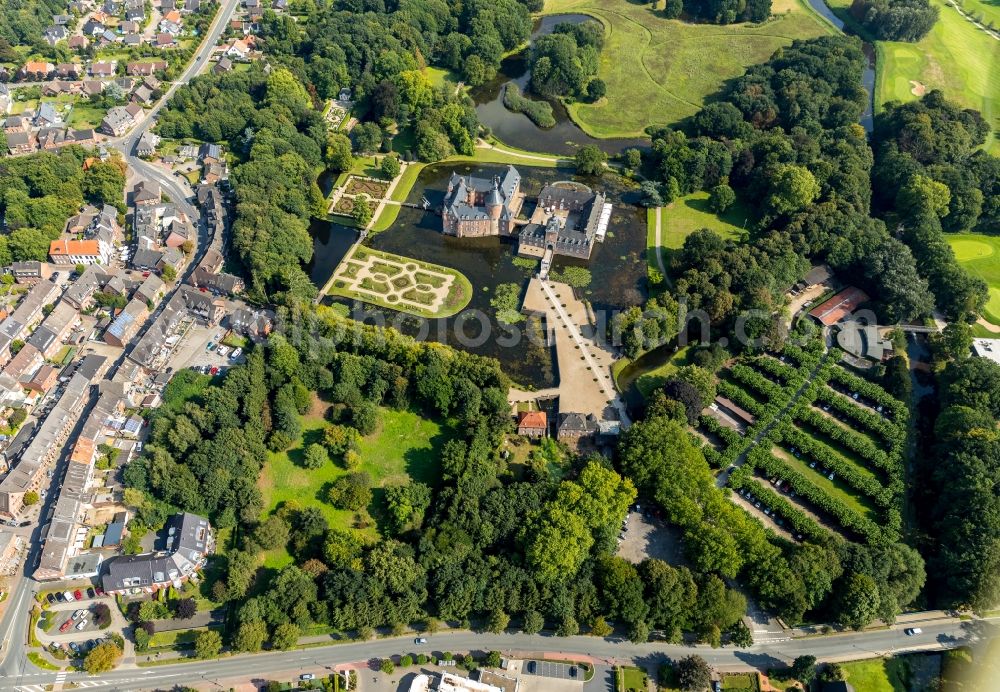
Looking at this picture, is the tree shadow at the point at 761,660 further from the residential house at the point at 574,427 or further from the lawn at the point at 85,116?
the lawn at the point at 85,116

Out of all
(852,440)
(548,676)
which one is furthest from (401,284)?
(852,440)

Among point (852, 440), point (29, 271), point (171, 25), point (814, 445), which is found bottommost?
point (29, 271)

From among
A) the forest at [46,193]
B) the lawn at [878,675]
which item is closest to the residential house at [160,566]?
the forest at [46,193]

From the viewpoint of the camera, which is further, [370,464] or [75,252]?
[75,252]

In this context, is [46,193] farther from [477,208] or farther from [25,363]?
[477,208]

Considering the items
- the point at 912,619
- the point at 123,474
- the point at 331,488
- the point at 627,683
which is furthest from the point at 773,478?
the point at 123,474

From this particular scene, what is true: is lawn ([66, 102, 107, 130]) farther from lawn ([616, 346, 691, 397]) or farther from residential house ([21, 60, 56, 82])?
lawn ([616, 346, 691, 397])
